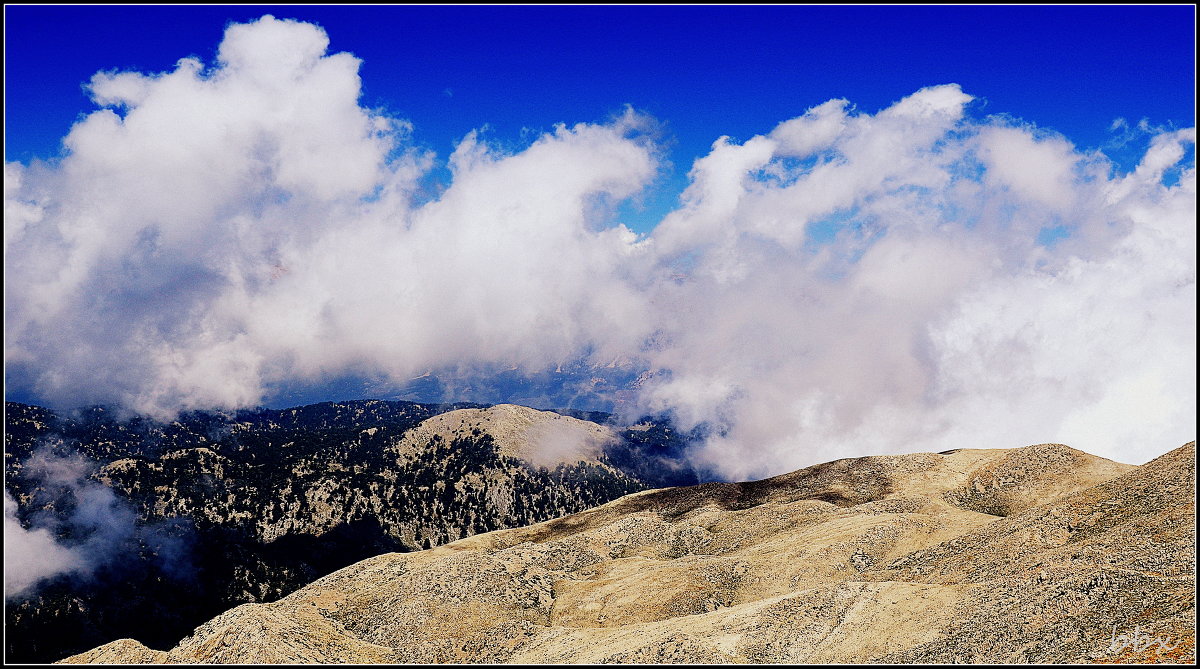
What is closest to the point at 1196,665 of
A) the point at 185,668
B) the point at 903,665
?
the point at 903,665

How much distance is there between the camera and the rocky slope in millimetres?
49031

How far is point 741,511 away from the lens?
4788 inches

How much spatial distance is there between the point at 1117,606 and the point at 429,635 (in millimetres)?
69413

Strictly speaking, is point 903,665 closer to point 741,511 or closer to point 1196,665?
point 1196,665
